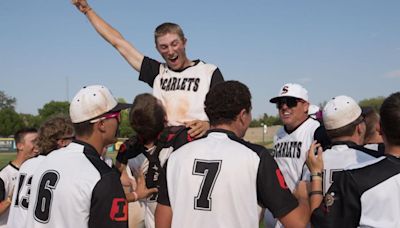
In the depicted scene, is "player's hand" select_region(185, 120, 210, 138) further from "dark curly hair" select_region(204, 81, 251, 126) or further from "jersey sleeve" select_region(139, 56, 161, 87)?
"dark curly hair" select_region(204, 81, 251, 126)

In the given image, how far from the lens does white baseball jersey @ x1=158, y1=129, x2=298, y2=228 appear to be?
3.23 m

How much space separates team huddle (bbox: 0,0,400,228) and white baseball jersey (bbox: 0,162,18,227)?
1.29 metres

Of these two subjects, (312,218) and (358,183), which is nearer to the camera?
(358,183)

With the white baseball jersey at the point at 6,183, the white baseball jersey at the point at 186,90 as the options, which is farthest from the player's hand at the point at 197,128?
the white baseball jersey at the point at 6,183

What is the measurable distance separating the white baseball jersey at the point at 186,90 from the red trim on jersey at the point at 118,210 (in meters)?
1.60

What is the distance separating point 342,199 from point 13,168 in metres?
4.77

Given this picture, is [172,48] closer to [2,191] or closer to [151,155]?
[151,155]

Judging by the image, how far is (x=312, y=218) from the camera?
333 cm

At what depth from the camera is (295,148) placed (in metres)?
5.72

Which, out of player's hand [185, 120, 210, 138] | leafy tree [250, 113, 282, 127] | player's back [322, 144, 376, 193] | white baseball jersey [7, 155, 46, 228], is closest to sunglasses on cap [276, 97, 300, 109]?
player's hand [185, 120, 210, 138]

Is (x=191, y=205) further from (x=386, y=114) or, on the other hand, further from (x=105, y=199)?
(x=386, y=114)

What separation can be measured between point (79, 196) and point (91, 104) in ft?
2.49

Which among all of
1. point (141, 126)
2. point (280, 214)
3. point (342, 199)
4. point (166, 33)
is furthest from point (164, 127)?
point (342, 199)

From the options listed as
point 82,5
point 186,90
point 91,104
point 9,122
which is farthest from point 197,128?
point 9,122
